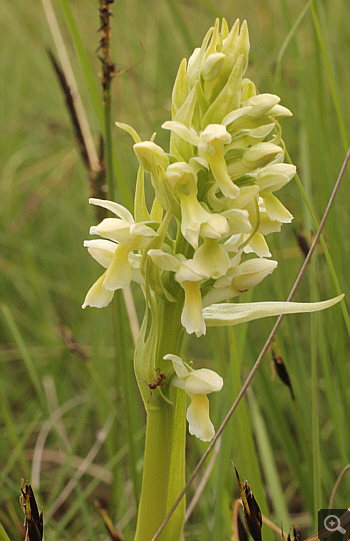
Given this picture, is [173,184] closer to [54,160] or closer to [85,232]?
[85,232]

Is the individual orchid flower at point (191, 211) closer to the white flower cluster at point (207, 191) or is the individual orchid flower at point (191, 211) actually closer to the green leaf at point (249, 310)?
the white flower cluster at point (207, 191)

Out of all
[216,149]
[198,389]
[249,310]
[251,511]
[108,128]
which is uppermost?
[108,128]

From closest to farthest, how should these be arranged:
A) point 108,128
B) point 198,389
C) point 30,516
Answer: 1. point 30,516
2. point 198,389
3. point 108,128

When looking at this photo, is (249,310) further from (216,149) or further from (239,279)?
(216,149)

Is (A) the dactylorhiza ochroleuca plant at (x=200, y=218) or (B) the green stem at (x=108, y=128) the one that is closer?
(A) the dactylorhiza ochroleuca plant at (x=200, y=218)

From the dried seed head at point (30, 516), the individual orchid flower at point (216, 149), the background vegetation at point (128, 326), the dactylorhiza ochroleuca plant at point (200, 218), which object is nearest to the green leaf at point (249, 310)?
the dactylorhiza ochroleuca plant at point (200, 218)

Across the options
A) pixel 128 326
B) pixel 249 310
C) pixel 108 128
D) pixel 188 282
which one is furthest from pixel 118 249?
pixel 128 326

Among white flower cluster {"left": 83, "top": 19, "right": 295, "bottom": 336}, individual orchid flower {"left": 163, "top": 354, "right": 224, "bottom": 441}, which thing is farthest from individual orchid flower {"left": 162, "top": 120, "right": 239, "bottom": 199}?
individual orchid flower {"left": 163, "top": 354, "right": 224, "bottom": 441}
